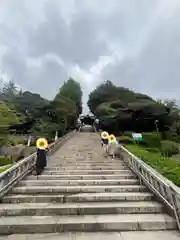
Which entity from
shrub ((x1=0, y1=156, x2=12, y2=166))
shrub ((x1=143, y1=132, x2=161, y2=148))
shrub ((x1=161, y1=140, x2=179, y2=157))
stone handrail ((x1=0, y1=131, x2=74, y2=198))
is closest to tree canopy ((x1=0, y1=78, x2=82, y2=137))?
shrub ((x1=0, y1=156, x2=12, y2=166))

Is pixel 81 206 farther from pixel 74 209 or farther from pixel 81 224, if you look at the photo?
pixel 81 224

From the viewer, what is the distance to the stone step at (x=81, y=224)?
4711 mm

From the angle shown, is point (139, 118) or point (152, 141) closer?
point (152, 141)

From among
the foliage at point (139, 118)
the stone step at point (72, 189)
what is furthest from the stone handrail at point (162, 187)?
the foliage at point (139, 118)

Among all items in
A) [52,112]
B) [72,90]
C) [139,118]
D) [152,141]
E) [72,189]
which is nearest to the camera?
[72,189]

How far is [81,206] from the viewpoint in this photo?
5617 mm

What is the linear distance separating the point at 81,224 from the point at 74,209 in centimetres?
69

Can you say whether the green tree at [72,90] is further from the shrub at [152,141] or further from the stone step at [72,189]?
the stone step at [72,189]

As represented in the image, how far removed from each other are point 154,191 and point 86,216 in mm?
2169

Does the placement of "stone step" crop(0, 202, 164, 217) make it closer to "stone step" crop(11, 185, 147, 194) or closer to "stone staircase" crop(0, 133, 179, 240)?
"stone staircase" crop(0, 133, 179, 240)

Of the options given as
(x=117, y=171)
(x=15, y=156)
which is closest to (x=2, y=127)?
(x=15, y=156)

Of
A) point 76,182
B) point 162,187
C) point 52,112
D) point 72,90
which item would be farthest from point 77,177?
point 72,90

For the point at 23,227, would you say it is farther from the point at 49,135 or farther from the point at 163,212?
the point at 49,135

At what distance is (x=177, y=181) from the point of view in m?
6.41
